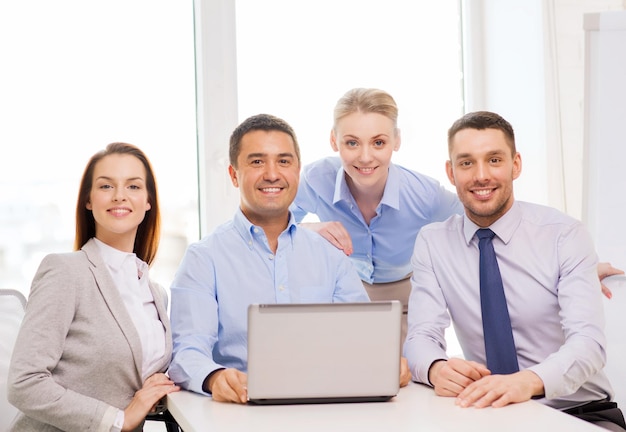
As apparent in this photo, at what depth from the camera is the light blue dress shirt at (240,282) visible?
6.84ft

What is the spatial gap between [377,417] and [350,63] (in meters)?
2.35

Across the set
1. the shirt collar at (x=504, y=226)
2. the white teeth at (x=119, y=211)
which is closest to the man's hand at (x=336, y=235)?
the shirt collar at (x=504, y=226)

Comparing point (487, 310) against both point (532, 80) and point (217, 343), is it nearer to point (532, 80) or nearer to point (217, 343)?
point (217, 343)

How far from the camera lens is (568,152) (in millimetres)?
3547

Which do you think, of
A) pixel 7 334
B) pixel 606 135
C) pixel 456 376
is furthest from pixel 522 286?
pixel 7 334

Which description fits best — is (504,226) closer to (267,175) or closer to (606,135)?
(267,175)

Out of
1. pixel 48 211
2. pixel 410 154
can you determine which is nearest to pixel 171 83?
pixel 48 211

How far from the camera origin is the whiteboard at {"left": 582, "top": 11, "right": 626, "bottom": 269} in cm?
284

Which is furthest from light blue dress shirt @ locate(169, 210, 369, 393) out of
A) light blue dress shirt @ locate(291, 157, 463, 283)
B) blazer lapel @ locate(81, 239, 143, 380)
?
light blue dress shirt @ locate(291, 157, 463, 283)

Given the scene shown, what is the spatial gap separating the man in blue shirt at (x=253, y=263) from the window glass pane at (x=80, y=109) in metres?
1.08

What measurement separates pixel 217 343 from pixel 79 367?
391 millimetres

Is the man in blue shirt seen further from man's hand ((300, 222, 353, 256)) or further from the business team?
man's hand ((300, 222, 353, 256))

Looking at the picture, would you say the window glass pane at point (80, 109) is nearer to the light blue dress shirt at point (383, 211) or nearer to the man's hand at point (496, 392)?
the light blue dress shirt at point (383, 211)

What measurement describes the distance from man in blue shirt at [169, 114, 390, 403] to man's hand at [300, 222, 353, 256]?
207 millimetres
